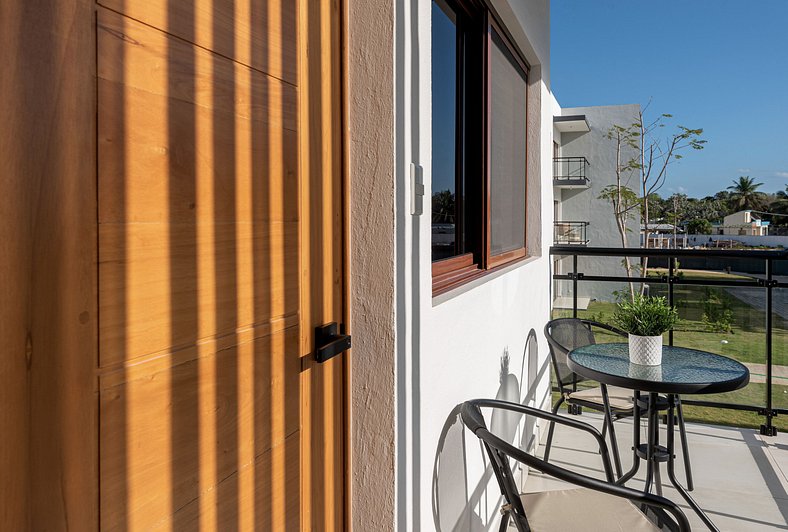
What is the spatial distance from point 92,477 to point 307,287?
0.55m

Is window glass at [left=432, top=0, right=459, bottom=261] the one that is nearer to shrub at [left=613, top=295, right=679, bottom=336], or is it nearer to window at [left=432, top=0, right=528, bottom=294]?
window at [left=432, top=0, right=528, bottom=294]

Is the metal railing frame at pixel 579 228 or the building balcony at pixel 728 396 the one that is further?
the metal railing frame at pixel 579 228

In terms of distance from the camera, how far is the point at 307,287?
1.13 m

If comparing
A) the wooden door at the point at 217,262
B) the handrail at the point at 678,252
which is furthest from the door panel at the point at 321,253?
the handrail at the point at 678,252

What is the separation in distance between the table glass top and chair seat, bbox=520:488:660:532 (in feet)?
1.69

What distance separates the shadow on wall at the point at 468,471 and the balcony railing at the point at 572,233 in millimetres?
11662

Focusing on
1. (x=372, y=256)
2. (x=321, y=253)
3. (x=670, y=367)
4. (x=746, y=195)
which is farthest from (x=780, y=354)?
(x=746, y=195)

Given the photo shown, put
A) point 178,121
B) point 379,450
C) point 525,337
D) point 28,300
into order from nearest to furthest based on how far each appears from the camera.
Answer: point 28,300
point 178,121
point 379,450
point 525,337

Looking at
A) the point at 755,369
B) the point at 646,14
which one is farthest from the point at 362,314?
the point at 646,14

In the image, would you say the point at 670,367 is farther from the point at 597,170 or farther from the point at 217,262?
the point at 597,170

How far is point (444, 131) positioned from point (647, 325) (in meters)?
1.15

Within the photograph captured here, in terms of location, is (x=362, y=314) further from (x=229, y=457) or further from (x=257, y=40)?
(x=257, y=40)

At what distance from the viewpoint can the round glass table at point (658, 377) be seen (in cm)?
198

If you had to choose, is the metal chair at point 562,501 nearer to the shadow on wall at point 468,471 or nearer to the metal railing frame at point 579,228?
the shadow on wall at point 468,471
